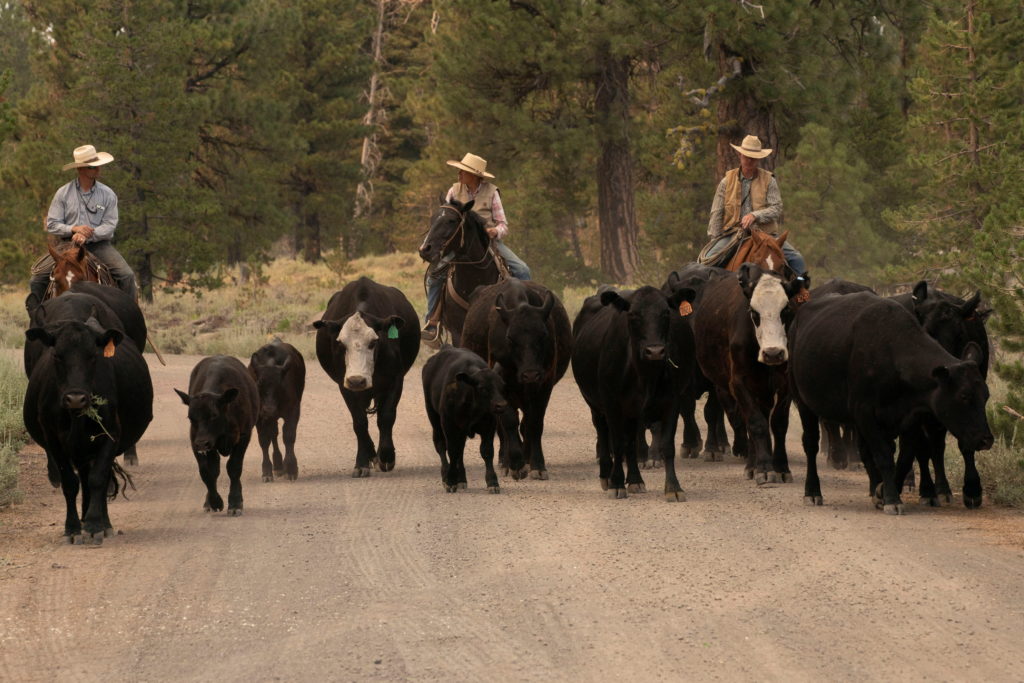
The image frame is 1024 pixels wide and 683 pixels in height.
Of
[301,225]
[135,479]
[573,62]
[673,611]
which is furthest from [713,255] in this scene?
[301,225]

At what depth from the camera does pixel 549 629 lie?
748cm

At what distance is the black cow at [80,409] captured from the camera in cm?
1030

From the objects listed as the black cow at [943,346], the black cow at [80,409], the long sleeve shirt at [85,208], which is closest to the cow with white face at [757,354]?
the black cow at [943,346]

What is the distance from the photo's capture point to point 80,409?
10.3 meters

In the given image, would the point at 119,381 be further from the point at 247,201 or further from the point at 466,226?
the point at 247,201

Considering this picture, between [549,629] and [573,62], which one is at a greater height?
[573,62]

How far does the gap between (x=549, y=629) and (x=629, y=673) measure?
0.88 meters

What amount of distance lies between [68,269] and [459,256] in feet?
13.9

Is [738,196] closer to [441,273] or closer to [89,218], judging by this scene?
[441,273]

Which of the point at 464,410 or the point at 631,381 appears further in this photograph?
the point at 464,410

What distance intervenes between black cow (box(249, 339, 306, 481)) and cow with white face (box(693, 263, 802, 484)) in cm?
398

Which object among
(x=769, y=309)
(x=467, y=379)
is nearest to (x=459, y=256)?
(x=467, y=379)

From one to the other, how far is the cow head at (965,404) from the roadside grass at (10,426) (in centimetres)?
754

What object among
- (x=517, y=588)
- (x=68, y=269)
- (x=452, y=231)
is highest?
(x=452, y=231)
